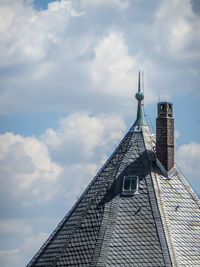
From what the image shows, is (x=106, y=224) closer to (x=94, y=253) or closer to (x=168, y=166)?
(x=94, y=253)

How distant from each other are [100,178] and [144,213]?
5.07 m

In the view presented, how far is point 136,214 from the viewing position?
5550 cm

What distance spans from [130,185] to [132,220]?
295cm

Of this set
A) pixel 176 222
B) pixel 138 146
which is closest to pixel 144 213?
pixel 176 222

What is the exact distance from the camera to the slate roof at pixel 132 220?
53500mm

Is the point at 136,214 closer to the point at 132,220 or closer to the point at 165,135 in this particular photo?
the point at 132,220

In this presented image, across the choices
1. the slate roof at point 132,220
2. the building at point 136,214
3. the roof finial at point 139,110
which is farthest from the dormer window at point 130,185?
the roof finial at point 139,110

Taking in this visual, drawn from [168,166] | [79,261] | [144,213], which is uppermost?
[168,166]

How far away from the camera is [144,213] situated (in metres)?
55.6

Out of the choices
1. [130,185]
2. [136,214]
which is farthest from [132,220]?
[130,185]

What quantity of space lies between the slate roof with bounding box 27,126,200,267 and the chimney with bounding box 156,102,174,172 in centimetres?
60

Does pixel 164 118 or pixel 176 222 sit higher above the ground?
pixel 164 118

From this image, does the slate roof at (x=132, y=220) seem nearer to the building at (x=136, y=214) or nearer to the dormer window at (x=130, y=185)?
the building at (x=136, y=214)

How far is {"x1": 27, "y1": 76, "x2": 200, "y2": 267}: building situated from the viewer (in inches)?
2110
